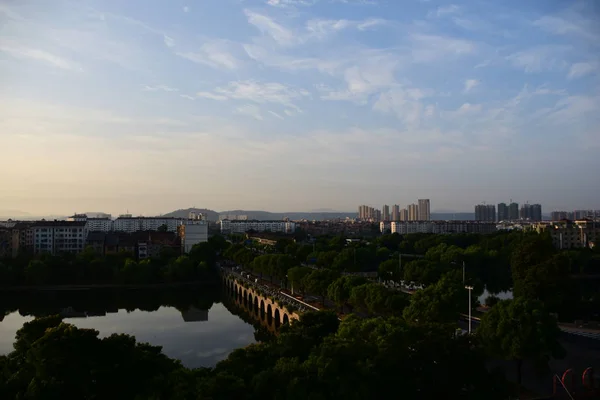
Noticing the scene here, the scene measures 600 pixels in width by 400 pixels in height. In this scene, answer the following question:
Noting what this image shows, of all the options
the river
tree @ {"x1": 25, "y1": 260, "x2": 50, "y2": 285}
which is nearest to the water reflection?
the river

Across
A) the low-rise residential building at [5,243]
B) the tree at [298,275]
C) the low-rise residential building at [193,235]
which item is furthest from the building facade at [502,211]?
the tree at [298,275]

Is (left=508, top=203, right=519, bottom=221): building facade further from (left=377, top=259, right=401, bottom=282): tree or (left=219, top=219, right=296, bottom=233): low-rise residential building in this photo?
(left=377, top=259, right=401, bottom=282): tree

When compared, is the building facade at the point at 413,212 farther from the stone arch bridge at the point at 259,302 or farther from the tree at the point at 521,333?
the tree at the point at 521,333

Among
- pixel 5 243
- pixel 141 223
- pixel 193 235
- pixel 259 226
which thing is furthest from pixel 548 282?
pixel 259 226

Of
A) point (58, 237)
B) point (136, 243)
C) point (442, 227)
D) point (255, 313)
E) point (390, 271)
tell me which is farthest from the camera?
point (442, 227)

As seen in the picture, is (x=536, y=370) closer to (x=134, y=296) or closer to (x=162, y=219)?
(x=134, y=296)

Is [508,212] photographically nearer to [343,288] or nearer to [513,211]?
[513,211]
